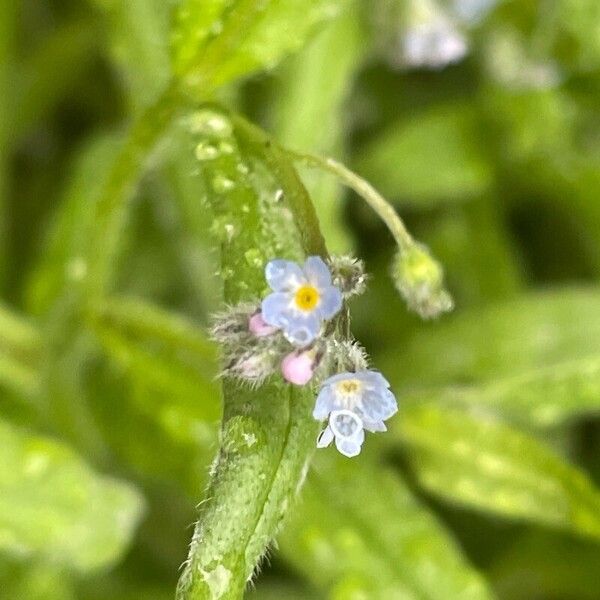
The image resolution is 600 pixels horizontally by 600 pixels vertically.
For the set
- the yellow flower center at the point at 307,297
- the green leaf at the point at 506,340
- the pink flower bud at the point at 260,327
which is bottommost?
the green leaf at the point at 506,340

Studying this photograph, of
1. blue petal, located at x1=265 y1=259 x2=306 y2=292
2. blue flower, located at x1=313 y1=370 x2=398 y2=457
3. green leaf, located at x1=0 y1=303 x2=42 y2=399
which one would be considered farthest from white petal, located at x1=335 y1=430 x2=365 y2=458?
green leaf, located at x1=0 y1=303 x2=42 y2=399

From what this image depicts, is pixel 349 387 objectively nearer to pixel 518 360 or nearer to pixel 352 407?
pixel 352 407

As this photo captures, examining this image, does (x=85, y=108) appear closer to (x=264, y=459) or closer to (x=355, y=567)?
(x=355, y=567)

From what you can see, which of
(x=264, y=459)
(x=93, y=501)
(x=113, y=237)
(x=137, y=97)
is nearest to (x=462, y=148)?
(x=137, y=97)

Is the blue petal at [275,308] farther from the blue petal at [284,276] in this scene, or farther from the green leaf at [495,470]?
the green leaf at [495,470]

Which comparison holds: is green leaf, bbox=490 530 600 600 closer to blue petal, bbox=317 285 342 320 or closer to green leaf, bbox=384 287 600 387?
green leaf, bbox=384 287 600 387

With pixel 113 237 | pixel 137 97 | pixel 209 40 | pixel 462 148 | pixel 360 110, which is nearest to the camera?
pixel 209 40

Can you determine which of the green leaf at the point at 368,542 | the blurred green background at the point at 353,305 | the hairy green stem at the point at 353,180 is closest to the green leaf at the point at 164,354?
the blurred green background at the point at 353,305

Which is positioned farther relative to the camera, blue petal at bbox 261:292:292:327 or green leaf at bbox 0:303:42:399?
green leaf at bbox 0:303:42:399
